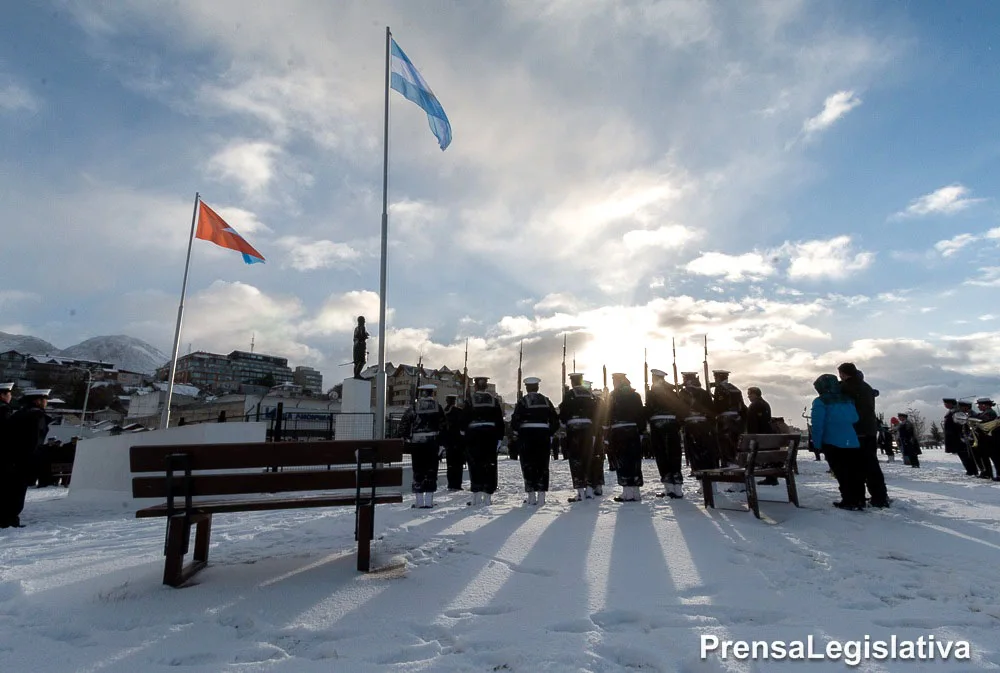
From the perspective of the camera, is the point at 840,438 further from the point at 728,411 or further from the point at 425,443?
the point at 425,443

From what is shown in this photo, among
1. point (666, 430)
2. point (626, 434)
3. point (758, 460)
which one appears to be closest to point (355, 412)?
point (626, 434)

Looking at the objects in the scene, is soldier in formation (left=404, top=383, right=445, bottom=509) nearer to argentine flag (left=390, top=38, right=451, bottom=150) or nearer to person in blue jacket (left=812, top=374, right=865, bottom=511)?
person in blue jacket (left=812, top=374, right=865, bottom=511)

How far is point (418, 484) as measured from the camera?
836cm

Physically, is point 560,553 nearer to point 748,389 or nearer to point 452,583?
point 452,583

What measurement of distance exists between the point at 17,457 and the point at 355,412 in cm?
790

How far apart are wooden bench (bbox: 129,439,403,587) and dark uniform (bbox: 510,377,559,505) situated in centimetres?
403

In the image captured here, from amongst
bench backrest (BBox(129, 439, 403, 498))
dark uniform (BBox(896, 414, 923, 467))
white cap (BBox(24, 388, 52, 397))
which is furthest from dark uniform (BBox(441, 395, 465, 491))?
dark uniform (BBox(896, 414, 923, 467))

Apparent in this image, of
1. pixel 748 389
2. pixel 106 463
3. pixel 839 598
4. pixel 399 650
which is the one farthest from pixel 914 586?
pixel 106 463

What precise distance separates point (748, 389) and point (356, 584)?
939 centimetres

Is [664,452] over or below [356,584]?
over

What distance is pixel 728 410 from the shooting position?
1027 cm

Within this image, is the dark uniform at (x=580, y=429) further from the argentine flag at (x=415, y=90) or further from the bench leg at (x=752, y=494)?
the argentine flag at (x=415, y=90)

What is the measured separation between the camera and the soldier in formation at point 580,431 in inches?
338

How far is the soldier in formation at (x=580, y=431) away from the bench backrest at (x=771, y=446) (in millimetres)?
2476
